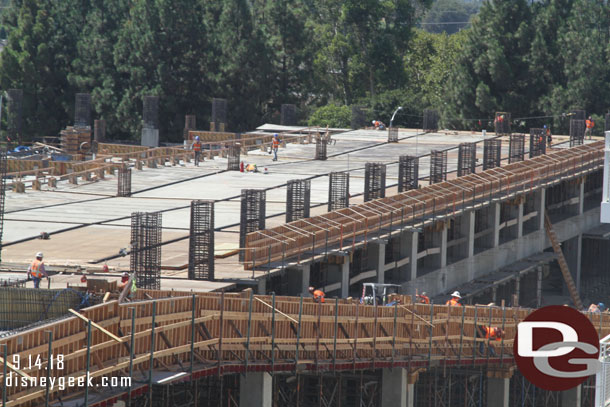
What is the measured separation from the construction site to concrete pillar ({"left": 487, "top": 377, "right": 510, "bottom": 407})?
10 centimetres

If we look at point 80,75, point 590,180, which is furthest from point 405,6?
point 590,180

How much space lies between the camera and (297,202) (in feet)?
190

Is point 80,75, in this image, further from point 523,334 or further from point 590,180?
point 523,334

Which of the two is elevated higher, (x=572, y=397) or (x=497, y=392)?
(x=497, y=392)

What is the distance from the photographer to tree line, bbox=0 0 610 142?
11575 cm

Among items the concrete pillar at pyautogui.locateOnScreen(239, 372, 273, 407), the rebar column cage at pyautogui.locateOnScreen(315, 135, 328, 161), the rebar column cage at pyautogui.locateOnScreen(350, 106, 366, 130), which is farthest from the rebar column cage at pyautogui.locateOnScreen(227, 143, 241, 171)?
the concrete pillar at pyautogui.locateOnScreen(239, 372, 273, 407)

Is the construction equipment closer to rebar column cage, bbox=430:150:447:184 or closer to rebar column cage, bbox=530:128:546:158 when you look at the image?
rebar column cage, bbox=530:128:546:158

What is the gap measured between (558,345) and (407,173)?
136ft

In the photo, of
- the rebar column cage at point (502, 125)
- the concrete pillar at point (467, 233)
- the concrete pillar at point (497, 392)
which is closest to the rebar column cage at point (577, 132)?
the rebar column cage at point (502, 125)

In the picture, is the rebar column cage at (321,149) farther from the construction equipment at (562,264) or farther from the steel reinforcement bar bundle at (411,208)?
the construction equipment at (562,264)

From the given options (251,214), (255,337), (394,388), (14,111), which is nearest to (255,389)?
(255,337)

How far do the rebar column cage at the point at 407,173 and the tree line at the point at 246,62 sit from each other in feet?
155

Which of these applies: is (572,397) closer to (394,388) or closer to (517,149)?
(394,388)

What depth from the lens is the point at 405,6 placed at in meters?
126
